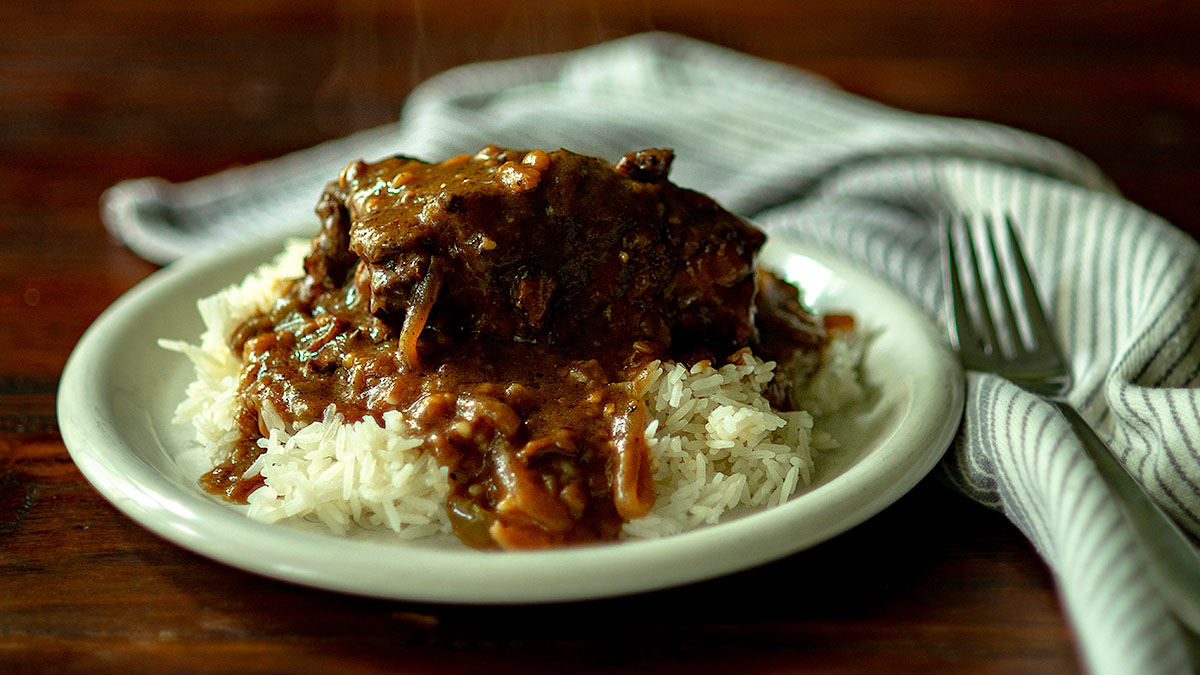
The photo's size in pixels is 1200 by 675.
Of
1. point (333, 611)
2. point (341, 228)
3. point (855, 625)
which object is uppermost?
point (341, 228)

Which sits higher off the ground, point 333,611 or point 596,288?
point 596,288

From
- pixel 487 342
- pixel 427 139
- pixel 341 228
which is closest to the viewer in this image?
pixel 487 342

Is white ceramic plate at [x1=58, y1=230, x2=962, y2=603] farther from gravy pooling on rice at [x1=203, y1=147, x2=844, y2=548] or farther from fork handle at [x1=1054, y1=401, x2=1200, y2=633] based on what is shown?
fork handle at [x1=1054, y1=401, x2=1200, y2=633]

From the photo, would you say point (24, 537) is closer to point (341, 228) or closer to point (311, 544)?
point (311, 544)

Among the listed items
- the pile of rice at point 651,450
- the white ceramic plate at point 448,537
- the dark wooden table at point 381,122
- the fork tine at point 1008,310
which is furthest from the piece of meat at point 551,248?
the fork tine at point 1008,310

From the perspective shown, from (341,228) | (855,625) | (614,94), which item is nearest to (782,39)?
(614,94)

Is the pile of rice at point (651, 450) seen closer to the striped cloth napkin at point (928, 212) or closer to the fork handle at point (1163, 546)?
the striped cloth napkin at point (928, 212)

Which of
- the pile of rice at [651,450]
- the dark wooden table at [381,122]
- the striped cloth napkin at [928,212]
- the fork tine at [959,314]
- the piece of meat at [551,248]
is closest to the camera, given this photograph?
the dark wooden table at [381,122]
